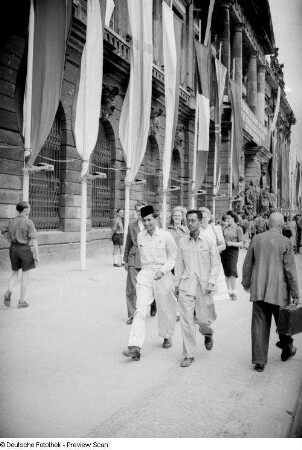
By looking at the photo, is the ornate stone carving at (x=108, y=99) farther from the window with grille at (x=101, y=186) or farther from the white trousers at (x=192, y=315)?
the white trousers at (x=192, y=315)

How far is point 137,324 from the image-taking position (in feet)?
17.4

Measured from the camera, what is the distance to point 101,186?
689 inches

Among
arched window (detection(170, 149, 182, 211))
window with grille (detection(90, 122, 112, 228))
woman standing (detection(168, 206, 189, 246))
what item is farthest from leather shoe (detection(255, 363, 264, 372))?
arched window (detection(170, 149, 182, 211))

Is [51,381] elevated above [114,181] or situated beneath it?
situated beneath

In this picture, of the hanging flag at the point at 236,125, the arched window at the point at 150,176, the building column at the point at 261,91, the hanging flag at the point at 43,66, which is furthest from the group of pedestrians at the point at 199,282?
the building column at the point at 261,91

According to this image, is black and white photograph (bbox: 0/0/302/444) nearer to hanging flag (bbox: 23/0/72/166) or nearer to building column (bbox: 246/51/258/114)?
hanging flag (bbox: 23/0/72/166)

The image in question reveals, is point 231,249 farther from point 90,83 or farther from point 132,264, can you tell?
point 90,83

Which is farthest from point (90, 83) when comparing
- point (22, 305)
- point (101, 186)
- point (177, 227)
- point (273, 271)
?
point (273, 271)

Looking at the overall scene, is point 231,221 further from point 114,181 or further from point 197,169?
point 197,169

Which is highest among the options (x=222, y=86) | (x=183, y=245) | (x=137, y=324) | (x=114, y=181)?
(x=222, y=86)

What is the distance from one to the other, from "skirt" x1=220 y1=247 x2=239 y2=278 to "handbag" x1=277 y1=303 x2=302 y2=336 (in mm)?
4951

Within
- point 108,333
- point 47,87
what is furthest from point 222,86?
point 108,333
